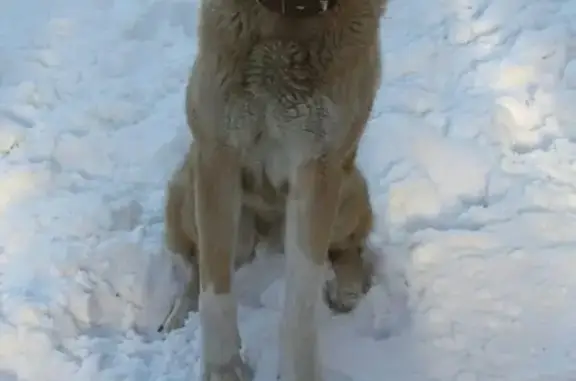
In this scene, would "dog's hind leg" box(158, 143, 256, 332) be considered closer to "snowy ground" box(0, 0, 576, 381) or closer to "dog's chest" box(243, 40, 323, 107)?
"snowy ground" box(0, 0, 576, 381)

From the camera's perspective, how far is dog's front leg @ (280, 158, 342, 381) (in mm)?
1496

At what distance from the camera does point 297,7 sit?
134 centimetres

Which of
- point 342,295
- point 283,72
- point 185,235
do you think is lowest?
point 342,295

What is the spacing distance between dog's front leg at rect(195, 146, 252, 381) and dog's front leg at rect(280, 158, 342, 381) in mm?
92

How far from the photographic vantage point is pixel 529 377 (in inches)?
66.0

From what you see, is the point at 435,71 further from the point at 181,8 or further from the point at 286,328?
the point at 286,328

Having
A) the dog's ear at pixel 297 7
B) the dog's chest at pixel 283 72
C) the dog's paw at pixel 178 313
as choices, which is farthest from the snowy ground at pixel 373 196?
the dog's ear at pixel 297 7

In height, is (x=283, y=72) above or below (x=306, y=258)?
above

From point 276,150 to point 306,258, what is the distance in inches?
9.1

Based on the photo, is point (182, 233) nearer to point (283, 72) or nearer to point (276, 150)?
point (276, 150)

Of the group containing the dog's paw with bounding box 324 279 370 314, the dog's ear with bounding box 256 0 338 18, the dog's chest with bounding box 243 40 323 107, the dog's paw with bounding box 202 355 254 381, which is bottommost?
the dog's paw with bounding box 202 355 254 381

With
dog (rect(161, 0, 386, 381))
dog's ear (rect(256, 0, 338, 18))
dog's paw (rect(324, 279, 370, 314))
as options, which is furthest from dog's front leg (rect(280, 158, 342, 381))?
dog's ear (rect(256, 0, 338, 18))

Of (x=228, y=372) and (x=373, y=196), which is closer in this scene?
(x=228, y=372)

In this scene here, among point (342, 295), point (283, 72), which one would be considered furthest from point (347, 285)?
point (283, 72)
